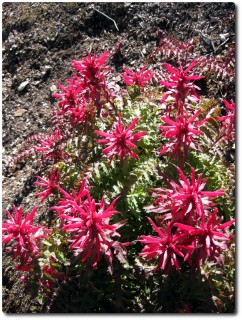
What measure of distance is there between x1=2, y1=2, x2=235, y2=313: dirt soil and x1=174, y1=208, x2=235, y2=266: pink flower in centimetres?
137

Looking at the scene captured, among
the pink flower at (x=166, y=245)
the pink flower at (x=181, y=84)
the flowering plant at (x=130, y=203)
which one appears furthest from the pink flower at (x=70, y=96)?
the pink flower at (x=166, y=245)

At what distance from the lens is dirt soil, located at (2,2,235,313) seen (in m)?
2.77

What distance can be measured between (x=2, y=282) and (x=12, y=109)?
4.01 ft

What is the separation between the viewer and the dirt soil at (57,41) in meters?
2.77

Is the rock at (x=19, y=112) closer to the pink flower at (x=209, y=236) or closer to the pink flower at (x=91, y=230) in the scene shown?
the pink flower at (x=91, y=230)

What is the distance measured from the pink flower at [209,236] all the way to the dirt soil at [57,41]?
137 cm

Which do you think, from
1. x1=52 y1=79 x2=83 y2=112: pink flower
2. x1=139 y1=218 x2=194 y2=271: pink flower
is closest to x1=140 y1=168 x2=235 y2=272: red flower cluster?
x1=139 y1=218 x2=194 y2=271: pink flower

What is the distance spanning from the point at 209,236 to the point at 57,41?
2121mm

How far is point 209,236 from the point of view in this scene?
1.45m

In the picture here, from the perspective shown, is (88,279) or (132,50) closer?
(88,279)

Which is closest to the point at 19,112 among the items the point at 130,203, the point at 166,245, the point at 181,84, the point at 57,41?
the point at 57,41

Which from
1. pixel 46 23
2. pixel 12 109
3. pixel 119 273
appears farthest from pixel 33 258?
pixel 46 23

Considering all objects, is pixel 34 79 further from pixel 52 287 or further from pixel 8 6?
pixel 52 287

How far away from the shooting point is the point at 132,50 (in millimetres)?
2945
